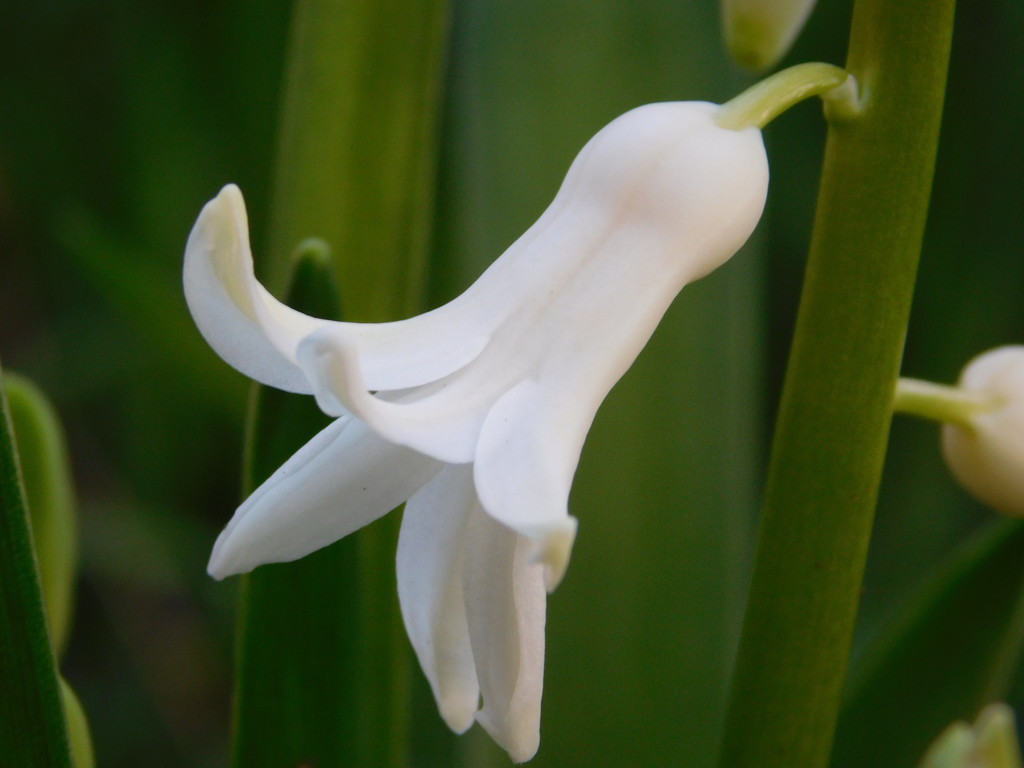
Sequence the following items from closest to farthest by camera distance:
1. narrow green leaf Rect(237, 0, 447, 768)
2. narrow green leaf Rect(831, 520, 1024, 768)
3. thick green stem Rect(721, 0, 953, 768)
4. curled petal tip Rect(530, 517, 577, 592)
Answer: curled petal tip Rect(530, 517, 577, 592), thick green stem Rect(721, 0, 953, 768), narrow green leaf Rect(831, 520, 1024, 768), narrow green leaf Rect(237, 0, 447, 768)

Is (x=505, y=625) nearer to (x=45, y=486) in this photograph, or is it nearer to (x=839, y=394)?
(x=839, y=394)

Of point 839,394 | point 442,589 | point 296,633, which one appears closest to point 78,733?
point 296,633

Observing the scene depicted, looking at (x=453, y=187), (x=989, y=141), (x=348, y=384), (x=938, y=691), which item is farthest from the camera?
(x=989, y=141)

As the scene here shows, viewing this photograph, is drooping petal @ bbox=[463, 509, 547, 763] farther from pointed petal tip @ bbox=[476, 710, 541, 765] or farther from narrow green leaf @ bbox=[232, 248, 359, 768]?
narrow green leaf @ bbox=[232, 248, 359, 768]

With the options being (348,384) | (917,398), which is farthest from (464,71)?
(348,384)

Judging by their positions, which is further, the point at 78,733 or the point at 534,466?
the point at 78,733

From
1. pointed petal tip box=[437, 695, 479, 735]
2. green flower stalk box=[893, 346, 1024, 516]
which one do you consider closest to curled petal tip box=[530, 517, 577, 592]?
pointed petal tip box=[437, 695, 479, 735]

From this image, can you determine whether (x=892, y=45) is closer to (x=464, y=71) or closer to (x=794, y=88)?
(x=794, y=88)
